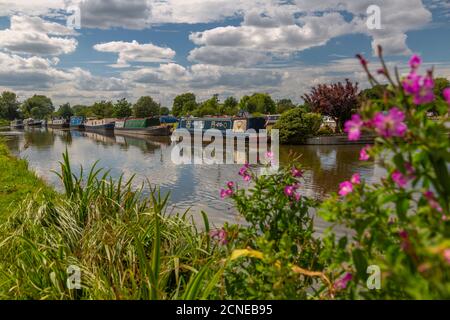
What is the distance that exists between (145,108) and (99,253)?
6461 cm

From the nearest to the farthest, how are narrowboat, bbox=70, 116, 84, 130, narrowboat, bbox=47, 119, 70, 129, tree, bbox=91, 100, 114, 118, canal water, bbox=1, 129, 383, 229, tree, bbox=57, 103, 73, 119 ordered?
canal water, bbox=1, 129, 383, 229, narrowboat, bbox=70, 116, 84, 130, narrowboat, bbox=47, 119, 70, 129, tree, bbox=91, 100, 114, 118, tree, bbox=57, 103, 73, 119

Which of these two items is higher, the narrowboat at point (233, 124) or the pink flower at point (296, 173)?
the narrowboat at point (233, 124)

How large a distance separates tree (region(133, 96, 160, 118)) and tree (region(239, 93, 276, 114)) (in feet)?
57.3

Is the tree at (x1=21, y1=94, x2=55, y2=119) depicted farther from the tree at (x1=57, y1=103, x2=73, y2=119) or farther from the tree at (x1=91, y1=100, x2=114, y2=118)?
the tree at (x1=91, y1=100, x2=114, y2=118)

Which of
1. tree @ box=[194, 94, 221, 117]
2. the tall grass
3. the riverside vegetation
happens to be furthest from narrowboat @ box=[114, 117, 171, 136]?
the riverside vegetation

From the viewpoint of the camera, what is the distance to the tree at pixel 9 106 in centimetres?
10394

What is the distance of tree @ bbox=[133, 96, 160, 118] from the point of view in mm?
66375

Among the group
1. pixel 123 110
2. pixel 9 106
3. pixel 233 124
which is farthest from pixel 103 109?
pixel 233 124

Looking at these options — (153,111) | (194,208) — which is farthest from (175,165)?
(153,111)

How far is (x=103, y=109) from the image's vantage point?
8238cm

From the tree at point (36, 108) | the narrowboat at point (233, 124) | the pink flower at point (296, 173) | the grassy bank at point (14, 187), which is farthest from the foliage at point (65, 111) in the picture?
the pink flower at point (296, 173)

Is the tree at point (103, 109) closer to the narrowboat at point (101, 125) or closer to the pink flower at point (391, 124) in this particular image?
the narrowboat at point (101, 125)

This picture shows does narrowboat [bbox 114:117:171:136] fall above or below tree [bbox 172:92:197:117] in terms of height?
below

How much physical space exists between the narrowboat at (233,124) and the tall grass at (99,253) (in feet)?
70.8
